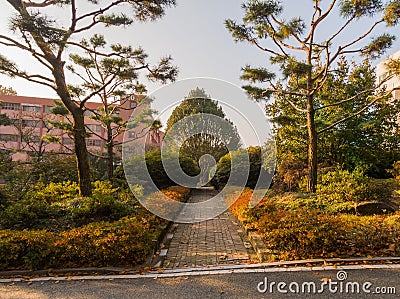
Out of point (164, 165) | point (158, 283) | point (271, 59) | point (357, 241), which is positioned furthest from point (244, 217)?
point (164, 165)

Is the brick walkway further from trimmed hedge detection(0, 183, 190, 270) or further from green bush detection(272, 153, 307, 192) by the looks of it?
green bush detection(272, 153, 307, 192)

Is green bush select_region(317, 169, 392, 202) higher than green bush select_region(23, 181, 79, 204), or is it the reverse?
green bush select_region(317, 169, 392, 202)

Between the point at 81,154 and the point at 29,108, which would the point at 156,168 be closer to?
the point at 81,154


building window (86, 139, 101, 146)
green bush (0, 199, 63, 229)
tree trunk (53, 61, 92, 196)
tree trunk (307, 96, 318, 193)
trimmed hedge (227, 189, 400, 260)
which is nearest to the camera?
trimmed hedge (227, 189, 400, 260)

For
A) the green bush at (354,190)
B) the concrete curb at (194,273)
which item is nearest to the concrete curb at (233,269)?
the concrete curb at (194,273)

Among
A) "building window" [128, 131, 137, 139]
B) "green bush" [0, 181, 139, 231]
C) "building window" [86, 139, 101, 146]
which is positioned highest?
"building window" [86, 139, 101, 146]

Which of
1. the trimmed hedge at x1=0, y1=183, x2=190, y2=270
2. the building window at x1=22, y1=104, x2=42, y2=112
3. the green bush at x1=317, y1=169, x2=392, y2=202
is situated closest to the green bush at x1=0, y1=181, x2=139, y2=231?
the trimmed hedge at x1=0, y1=183, x2=190, y2=270

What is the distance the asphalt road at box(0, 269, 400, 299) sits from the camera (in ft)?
9.20

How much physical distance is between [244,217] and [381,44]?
18.4 ft

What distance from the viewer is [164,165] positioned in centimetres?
1188

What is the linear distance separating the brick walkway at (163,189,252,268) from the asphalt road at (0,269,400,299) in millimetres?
705

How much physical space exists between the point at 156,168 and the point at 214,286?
8896 millimetres

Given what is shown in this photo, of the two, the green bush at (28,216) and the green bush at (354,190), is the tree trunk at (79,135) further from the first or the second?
the green bush at (354,190)

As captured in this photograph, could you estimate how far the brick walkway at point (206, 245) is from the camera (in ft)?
13.0
